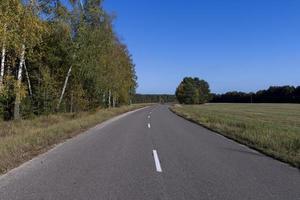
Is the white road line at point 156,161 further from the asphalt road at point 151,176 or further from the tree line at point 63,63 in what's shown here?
the tree line at point 63,63

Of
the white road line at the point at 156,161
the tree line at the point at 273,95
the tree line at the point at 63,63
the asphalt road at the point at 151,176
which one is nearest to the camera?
the asphalt road at the point at 151,176

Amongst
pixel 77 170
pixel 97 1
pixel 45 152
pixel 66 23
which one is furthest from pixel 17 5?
pixel 97 1

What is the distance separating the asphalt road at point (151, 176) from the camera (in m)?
7.57

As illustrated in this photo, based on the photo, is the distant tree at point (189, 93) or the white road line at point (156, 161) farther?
the distant tree at point (189, 93)

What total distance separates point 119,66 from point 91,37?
2544cm

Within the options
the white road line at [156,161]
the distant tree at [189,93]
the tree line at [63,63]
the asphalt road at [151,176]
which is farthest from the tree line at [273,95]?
the asphalt road at [151,176]

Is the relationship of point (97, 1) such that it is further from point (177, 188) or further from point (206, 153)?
point (177, 188)

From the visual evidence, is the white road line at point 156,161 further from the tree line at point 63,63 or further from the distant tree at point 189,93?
the distant tree at point 189,93

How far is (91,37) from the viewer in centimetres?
3506

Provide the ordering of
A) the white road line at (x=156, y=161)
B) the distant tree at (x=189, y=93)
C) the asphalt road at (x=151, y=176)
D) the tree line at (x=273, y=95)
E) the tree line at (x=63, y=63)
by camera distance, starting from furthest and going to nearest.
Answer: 1. the distant tree at (x=189, y=93)
2. the tree line at (x=273, y=95)
3. the tree line at (x=63, y=63)
4. the white road line at (x=156, y=161)
5. the asphalt road at (x=151, y=176)

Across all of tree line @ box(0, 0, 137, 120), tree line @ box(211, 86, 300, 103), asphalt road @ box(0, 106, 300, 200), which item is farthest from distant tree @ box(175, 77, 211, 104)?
asphalt road @ box(0, 106, 300, 200)

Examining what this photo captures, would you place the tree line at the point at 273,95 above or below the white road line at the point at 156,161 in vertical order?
above

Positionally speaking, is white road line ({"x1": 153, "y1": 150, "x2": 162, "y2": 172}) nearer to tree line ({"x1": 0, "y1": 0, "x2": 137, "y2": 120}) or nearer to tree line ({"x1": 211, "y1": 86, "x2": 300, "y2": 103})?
tree line ({"x1": 0, "y1": 0, "x2": 137, "y2": 120})

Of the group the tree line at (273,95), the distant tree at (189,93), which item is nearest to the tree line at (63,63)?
the tree line at (273,95)
